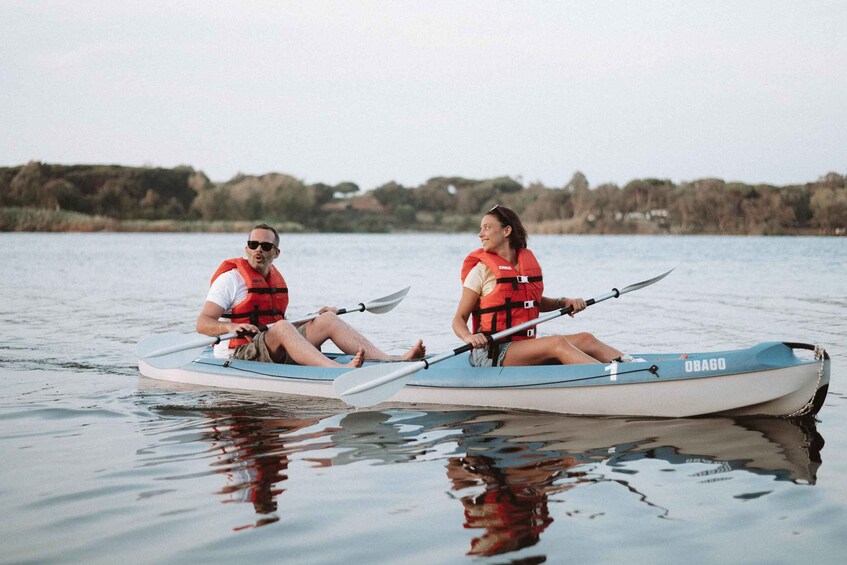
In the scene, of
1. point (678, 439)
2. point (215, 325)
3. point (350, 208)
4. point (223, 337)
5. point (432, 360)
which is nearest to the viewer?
point (678, 439)

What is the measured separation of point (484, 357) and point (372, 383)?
76 centimetres

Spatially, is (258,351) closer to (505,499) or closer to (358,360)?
(358,360)

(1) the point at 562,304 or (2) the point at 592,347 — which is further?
(1) the point at 562,304

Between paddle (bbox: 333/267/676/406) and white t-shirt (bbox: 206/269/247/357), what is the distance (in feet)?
3.88

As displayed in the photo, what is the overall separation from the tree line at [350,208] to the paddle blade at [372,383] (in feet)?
157

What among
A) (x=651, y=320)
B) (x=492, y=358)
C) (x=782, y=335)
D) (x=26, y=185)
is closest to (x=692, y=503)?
(x=492, y=358)

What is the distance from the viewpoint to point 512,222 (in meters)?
5.14

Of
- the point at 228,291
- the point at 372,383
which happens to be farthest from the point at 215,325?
the point at 372,383

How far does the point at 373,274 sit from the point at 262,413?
15647 mm

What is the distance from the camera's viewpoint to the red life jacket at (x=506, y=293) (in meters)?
5.08

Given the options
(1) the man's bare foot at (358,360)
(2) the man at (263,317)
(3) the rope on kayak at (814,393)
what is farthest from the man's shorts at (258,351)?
(3) the rope on kayak at (814,393)

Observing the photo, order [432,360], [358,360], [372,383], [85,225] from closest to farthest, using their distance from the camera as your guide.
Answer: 1. [372,383]
2. [432,360]
3. [358,360]
4. [85,225]

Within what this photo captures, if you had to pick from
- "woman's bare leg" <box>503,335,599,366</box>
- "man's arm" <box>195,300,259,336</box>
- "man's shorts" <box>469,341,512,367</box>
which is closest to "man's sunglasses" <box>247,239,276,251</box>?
"man's arm" <box>195,300,259,336</box>

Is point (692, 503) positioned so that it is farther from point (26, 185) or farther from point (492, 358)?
point (26, 185)
